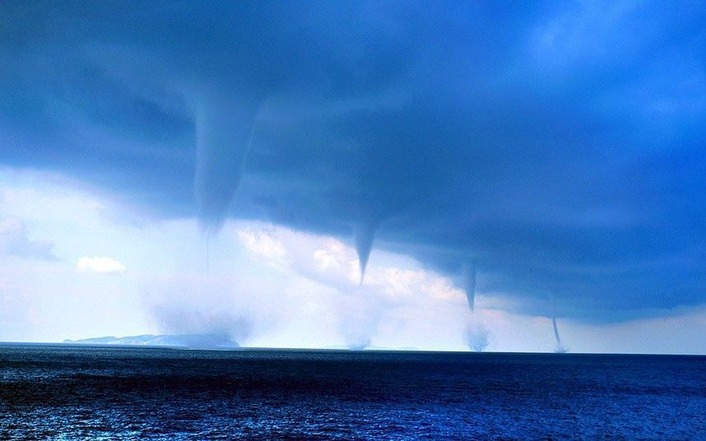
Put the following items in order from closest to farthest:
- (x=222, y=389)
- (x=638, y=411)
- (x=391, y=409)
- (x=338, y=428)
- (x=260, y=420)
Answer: (x=338, y=428) → (x=260, y=420) → (x=391, y=409) → (x=638, y=411) → (x=222, y=389)

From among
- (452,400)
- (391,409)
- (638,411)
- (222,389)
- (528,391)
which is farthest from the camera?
(528,391)

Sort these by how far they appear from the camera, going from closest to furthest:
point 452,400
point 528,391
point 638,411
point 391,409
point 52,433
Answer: point 52,433 < point 391,409 < point 638,411 < point 452,400 < point 528,391

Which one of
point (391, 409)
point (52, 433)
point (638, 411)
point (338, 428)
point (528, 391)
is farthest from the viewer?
point (528, 391)

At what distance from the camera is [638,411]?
69.9 meters

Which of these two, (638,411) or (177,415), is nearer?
(177,415)

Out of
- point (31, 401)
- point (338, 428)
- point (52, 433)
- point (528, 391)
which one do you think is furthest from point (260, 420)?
point (528, 391)

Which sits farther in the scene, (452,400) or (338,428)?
Result: (452,400)

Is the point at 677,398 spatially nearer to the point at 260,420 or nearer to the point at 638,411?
the point at 638,411

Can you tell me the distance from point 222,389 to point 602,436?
186ft

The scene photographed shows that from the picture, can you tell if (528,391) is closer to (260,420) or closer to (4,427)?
(260,420)

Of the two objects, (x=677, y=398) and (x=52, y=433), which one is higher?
(x=677, y=398)

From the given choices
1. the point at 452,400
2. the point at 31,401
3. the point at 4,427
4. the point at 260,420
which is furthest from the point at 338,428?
the point at 31,401

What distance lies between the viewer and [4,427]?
44.9m

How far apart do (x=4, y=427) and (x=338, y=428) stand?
27109mm
